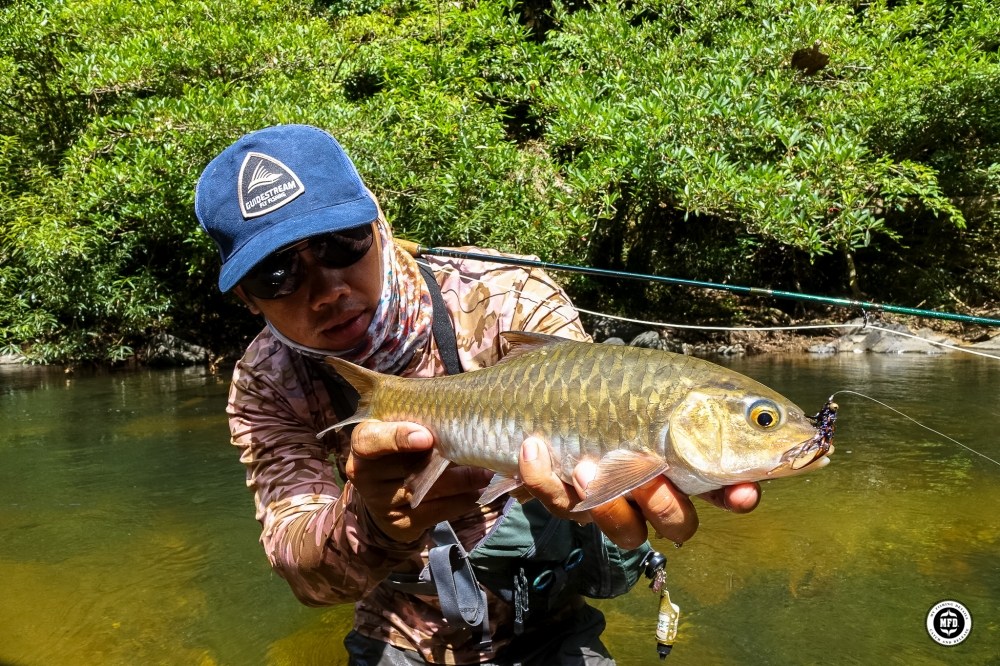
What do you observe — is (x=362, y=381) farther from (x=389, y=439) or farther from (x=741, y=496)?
(x=741, y=496)

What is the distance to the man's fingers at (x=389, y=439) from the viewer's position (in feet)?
6.75

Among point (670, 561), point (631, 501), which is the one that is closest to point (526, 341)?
point (631, 501)

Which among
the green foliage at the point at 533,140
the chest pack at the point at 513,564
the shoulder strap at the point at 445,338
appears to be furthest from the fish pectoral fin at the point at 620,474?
the green foliage at the point at 533,140

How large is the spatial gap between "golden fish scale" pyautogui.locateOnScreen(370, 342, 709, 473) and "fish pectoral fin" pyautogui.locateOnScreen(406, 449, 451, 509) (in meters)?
0.03

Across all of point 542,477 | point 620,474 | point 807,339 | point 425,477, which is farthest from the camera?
point 807,339

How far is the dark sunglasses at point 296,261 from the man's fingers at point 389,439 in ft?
1.77

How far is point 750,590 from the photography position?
190 inches

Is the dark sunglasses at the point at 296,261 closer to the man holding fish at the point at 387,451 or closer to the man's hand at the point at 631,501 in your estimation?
the man holding fish at the point at 387,451

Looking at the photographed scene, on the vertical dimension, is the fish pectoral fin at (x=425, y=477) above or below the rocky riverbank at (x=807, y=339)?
above

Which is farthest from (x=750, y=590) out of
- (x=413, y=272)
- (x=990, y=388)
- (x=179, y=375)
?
(x=179, y=375)

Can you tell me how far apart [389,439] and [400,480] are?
0.49 ft

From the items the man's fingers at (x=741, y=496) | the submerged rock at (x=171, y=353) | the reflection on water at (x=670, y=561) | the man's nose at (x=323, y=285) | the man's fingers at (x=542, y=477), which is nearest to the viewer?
the man's fingers at (x=741, y=496)

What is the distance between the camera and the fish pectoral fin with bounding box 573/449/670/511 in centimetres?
173

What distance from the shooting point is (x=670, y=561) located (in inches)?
213
